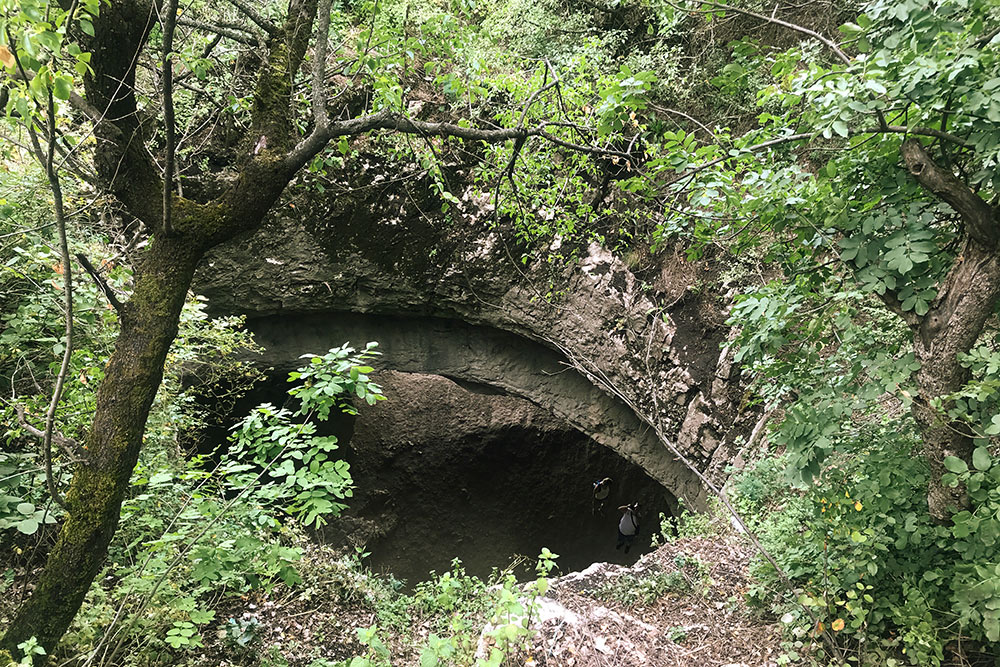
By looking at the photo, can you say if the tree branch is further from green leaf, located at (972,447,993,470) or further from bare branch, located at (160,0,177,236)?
bare branch, located at (160,0,177,236)

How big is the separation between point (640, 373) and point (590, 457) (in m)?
3.98

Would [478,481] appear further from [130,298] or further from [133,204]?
[133,204]

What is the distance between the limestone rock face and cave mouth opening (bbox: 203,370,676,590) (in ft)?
7.58

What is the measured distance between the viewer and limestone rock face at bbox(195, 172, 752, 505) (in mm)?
6039

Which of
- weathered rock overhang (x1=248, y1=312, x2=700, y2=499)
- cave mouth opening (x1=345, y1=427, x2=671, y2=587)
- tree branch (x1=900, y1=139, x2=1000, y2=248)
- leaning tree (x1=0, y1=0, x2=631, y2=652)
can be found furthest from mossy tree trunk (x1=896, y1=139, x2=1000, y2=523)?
cave mouth opening (x1=345, y1=427, x2=671, y2=587)

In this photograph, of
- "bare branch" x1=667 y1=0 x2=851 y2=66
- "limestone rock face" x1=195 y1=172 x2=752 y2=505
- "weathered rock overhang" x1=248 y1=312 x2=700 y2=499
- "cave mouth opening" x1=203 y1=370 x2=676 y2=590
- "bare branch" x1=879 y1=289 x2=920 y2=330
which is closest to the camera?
"bare branch" x1=667 y1=0 x2=851 y2=66

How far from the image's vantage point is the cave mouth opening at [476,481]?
31.3 ft

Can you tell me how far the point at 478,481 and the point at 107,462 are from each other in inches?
311

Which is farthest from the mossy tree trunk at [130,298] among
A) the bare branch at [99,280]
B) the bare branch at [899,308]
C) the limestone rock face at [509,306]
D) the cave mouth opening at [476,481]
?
the cave mouth opening at [476,481]

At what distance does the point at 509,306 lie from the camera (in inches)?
271

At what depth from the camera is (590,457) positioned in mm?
9852

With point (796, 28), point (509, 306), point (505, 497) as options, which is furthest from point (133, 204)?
point (505, 497)

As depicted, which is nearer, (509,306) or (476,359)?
(509,306)

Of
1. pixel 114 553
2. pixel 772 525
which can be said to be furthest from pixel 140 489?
pixel 772 525
